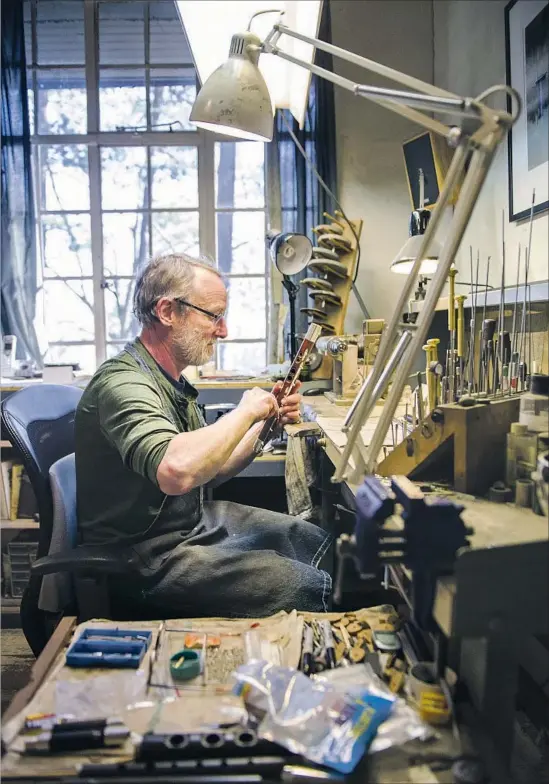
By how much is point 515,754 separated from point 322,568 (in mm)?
707

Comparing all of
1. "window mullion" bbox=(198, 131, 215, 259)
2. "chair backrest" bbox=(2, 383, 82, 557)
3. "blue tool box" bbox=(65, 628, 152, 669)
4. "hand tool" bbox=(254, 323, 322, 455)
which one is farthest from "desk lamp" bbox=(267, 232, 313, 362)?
"blue tool box" bbox=(65, 628, 152, 669)

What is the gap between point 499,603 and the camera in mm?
625

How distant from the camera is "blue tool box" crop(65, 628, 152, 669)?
0.87m

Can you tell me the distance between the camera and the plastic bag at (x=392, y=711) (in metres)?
0.69

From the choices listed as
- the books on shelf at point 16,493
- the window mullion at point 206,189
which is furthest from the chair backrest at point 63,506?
the window mullion at point 206,189

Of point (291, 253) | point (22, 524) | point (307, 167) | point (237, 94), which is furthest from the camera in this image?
point (22, 524)

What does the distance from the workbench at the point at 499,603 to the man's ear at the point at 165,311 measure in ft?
3.28

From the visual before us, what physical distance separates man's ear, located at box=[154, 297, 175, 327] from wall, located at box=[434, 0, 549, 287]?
77 cm

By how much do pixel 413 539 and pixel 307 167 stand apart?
195cm

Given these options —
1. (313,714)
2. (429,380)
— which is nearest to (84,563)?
(313,714)

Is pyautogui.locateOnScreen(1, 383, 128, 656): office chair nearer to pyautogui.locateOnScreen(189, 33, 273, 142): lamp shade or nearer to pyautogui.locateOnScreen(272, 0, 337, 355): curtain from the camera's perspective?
pyautogui.locateOnScreen(189, 33, 273, 142): lamp shade

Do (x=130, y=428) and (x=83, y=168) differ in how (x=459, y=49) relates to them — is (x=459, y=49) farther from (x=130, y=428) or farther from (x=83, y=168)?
(x=83, y=168)

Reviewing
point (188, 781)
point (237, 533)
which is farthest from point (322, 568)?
point (188, 781)

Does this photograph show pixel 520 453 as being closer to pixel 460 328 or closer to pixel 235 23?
pixel 460 328
